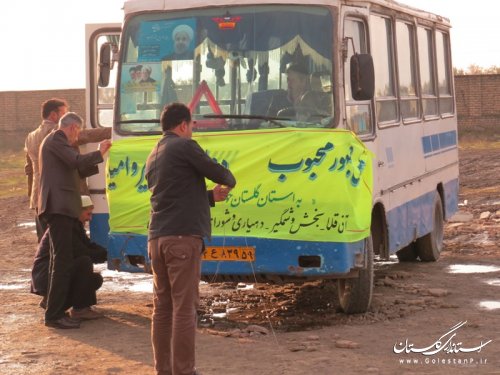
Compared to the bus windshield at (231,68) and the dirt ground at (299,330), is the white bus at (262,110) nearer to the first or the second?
the bus windshield at (231,68)

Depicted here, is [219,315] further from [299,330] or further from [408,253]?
[408,253]

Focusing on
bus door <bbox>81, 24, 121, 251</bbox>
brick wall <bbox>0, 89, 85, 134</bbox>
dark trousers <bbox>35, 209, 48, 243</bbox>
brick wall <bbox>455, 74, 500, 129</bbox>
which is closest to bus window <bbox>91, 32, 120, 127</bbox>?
bus door <bbox>81, 24, 121, 251</bbox>

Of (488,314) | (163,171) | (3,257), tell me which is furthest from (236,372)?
(3,257)

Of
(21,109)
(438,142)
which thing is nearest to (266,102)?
(438,142)

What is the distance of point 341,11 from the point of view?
10.9 metres

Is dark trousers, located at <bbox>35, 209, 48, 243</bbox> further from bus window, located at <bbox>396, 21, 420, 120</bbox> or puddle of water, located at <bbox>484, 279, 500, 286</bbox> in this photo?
puddle of water, located at <bbox>484, 279, 500, 286</bbox>

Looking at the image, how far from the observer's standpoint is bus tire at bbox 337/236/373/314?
1095 cm

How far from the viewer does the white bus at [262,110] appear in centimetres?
1034

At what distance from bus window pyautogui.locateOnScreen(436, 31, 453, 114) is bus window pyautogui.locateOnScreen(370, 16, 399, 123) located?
127 inches

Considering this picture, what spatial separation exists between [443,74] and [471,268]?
3065 millimetres

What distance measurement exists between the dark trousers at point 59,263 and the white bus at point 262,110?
377mm

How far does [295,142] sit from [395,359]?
213 centimetres

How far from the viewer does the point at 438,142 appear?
15.7 metres

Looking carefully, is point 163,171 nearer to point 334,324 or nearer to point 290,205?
point 290,205
